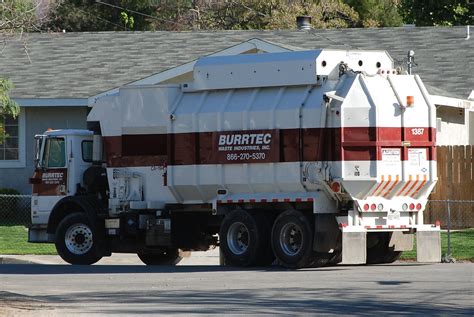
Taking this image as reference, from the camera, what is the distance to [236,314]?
14.2 meters

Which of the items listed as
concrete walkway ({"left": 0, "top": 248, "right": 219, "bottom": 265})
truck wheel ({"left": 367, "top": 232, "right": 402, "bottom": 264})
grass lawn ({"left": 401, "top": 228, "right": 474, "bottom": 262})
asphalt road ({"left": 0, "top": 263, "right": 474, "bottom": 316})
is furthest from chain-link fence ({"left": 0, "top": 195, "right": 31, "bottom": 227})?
truck wheel ({"left": 367, "top": 232, "right": 402, "bottom": 264})

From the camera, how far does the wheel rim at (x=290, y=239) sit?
2085 cm

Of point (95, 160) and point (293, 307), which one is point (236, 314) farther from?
point (95, 160)

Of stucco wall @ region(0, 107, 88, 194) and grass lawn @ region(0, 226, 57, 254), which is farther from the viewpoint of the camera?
stucco wall @ region(0, 107, 88, 194)

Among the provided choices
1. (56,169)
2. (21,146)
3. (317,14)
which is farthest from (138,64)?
(317,14)

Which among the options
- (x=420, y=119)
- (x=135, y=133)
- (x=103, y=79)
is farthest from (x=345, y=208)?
(x=103, y=79)

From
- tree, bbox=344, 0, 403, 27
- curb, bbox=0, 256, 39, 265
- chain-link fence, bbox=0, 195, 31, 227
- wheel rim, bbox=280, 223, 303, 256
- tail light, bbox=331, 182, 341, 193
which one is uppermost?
tree, bbox=344, 0, 403, 27

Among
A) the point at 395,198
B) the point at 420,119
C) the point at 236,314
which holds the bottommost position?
the point at 236,314

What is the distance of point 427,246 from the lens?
2139 cm

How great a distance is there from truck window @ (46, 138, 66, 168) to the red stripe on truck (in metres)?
1.16

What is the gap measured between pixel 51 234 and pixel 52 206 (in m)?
0.59

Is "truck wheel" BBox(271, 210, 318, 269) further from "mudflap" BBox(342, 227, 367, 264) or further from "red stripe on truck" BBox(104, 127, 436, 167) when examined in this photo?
"red stripe on truck" BBox(104, 127, 436, 167)

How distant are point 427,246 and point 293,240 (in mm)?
2443

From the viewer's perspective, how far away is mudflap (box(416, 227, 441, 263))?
70.1ft
